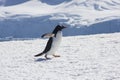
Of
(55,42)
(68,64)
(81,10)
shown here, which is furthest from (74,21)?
(68,64)

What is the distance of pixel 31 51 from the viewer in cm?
1280

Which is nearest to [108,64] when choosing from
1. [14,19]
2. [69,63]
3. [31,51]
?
[69,63]

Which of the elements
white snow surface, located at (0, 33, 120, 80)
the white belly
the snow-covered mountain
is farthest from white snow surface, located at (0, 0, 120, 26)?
the white belly

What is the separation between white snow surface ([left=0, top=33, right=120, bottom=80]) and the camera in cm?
835

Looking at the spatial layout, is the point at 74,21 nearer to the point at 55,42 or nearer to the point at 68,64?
the point at 55,42

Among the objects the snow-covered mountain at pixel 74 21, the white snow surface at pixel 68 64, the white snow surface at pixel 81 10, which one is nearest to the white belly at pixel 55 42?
the white snow surface at pixel 68 64

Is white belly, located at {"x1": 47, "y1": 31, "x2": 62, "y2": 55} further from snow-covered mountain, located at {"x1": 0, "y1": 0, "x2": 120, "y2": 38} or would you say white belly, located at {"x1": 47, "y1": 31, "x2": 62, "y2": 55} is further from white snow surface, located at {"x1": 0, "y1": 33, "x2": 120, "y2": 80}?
snow-covered mountain, located at {"x1": 0, "y1": 0, "x2": 120, "y2": 38}

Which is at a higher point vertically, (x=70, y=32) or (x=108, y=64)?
(x=108, y=64)

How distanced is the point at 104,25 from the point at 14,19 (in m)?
36.9

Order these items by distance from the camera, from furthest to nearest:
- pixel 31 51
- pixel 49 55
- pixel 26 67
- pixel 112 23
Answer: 1. pixel 112 23
2. pixel 31 51
3. pixel 49 55
4. pixel 26 67

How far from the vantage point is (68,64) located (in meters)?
9.67

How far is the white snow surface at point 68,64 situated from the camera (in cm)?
835

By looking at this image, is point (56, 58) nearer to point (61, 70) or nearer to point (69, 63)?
point (69, 63)

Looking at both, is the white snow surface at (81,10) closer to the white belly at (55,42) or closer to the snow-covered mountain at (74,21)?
the snow-covered mountain at (74,21)
